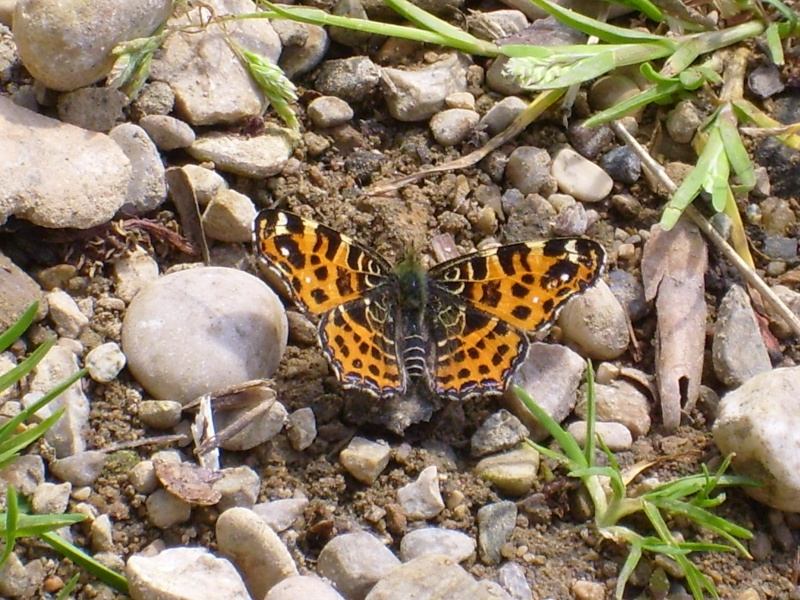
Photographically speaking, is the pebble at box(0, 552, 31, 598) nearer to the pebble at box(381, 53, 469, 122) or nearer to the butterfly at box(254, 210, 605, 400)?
the butterfly at box(254, 210, 605, 400)

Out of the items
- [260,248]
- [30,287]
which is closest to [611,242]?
[260,248]

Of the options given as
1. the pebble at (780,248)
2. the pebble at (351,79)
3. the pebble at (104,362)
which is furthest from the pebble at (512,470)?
the pebble at (351,79)

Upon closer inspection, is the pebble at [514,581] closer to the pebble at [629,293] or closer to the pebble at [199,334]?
the pebble at [199,334]

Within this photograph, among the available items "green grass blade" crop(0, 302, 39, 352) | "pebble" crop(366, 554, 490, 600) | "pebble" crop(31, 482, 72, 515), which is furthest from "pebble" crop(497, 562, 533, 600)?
"green grass blade" crop(0, 302, 39, 352)

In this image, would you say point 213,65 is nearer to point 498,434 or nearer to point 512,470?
point 498,434

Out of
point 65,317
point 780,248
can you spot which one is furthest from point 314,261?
point 780,248

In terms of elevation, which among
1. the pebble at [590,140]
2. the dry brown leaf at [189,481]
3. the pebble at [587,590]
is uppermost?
the pebble at [590,140]
